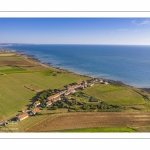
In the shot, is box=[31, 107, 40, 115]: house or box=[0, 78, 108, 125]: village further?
box=[31, 107, 40, 115]: house

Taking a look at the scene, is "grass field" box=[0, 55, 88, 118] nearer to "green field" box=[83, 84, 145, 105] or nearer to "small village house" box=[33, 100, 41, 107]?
"small village house" box=[33, 100, 41, 107]

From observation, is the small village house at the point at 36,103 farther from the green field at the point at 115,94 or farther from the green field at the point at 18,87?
the green field at the point at 115,94

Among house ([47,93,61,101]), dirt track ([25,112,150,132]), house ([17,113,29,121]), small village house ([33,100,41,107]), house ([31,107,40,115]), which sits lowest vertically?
dirt track ([25,112,150,132])

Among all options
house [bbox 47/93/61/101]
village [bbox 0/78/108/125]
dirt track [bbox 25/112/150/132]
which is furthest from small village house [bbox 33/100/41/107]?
dirt track [bbox 25/112/150/132]

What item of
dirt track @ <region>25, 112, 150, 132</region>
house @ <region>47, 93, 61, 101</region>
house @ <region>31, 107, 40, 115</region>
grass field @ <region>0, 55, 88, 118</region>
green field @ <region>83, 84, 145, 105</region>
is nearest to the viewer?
dirt track @ <region>25, 112, 150, 132</region>
